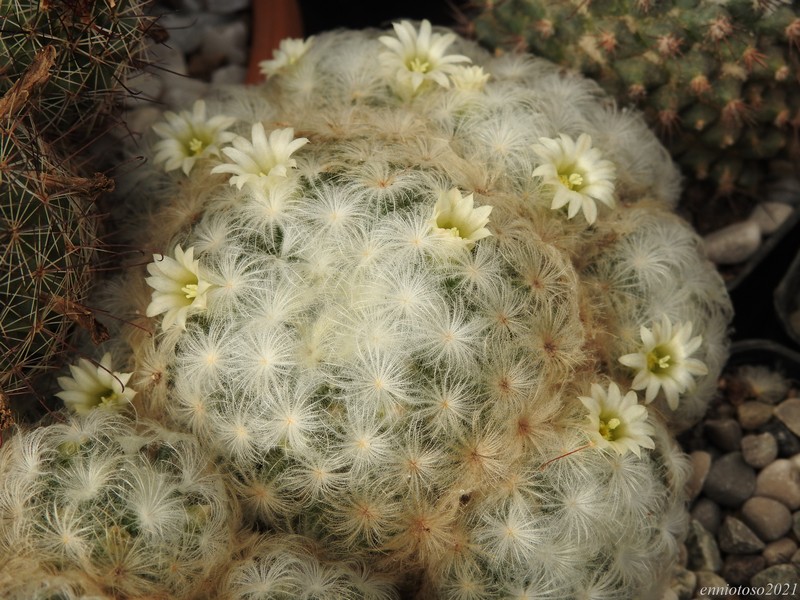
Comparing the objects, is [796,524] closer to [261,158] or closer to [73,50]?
[261,158]

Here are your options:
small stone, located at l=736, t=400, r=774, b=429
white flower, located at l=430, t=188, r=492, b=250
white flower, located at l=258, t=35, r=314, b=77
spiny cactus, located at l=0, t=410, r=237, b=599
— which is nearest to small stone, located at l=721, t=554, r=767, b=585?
small stone, located at l=736, t=400, r=774, b=429

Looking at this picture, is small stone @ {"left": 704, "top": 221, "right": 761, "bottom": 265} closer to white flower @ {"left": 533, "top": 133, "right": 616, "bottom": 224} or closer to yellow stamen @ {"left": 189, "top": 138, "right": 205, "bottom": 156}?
white flower @ {"left": 533, "top": 133, "right": 616, "bottom": 224}

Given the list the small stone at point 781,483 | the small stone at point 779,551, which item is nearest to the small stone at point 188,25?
the small stone at point 781,483

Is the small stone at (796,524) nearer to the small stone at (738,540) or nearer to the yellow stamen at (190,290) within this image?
the small stone at (738,540)

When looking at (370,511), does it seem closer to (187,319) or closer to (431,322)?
(431,322)

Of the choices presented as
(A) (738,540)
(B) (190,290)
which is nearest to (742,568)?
(A) (738,540)
